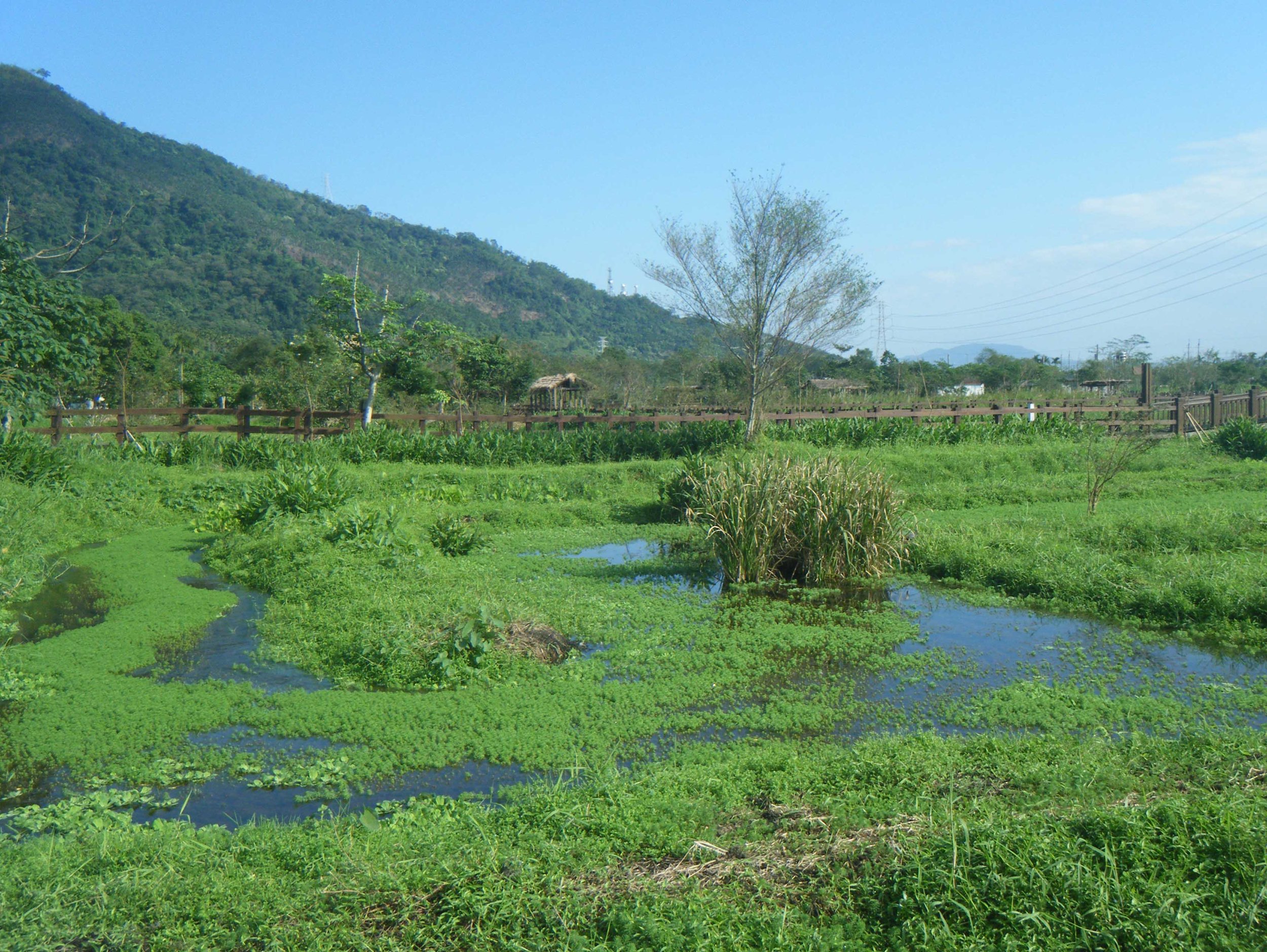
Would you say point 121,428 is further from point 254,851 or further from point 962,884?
point 962,884

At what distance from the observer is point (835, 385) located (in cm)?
4338

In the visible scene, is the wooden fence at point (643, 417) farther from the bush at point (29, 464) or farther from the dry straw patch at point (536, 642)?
the dry straw patch at point (536, 642)

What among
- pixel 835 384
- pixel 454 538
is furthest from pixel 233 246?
pixel 454 538

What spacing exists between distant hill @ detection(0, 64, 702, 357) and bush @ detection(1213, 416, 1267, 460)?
37.0m

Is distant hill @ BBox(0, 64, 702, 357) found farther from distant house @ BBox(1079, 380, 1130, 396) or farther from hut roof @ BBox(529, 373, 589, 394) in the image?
distant house @ BBox(1079, 380, 1130, 396)

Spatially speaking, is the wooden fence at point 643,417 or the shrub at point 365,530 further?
the wooden fence at point 643,417

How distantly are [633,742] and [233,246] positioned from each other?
7045 centimetres

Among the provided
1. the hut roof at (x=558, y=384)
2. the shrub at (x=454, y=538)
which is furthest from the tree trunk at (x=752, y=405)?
the hut roof at (x=558, y=384)

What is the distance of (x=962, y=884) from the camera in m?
2.73

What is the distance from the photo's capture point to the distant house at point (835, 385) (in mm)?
34969

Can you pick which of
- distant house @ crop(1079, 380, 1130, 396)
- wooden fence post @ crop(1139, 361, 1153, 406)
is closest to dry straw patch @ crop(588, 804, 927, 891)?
wooden fence post @ crop(1139, 361, 1153, 406)

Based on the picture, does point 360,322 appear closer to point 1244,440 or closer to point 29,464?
point 29,464

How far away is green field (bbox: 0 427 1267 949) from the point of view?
2.69 metres

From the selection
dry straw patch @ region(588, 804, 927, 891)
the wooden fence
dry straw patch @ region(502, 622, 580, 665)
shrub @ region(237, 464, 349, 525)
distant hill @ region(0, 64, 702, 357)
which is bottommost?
dry straw patch @ region(502, 622, 580, 665)
